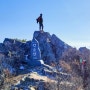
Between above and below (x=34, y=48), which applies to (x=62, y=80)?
below

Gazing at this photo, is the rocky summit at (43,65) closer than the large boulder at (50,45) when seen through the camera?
Yes

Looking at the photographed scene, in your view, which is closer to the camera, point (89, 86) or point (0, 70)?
point (0, 70)

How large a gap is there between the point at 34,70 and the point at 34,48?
558 centimetres

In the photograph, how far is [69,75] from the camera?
6225 cm

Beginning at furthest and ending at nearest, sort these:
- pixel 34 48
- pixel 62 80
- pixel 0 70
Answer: pixel 34 48 → pixel 62 80 → pixel 0 70

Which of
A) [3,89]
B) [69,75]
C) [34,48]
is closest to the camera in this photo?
[3,89]

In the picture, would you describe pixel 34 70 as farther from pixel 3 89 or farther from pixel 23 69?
pixel 3 89

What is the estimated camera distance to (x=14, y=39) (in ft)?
246

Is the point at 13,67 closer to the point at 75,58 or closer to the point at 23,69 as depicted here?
the point at 23,69

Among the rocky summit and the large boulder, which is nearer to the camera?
the rocky summit

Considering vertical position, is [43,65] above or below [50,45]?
below

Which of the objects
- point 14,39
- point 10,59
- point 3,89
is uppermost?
point 14,39

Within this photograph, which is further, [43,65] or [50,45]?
[50,45]

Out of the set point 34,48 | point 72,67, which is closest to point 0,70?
point 34,48
